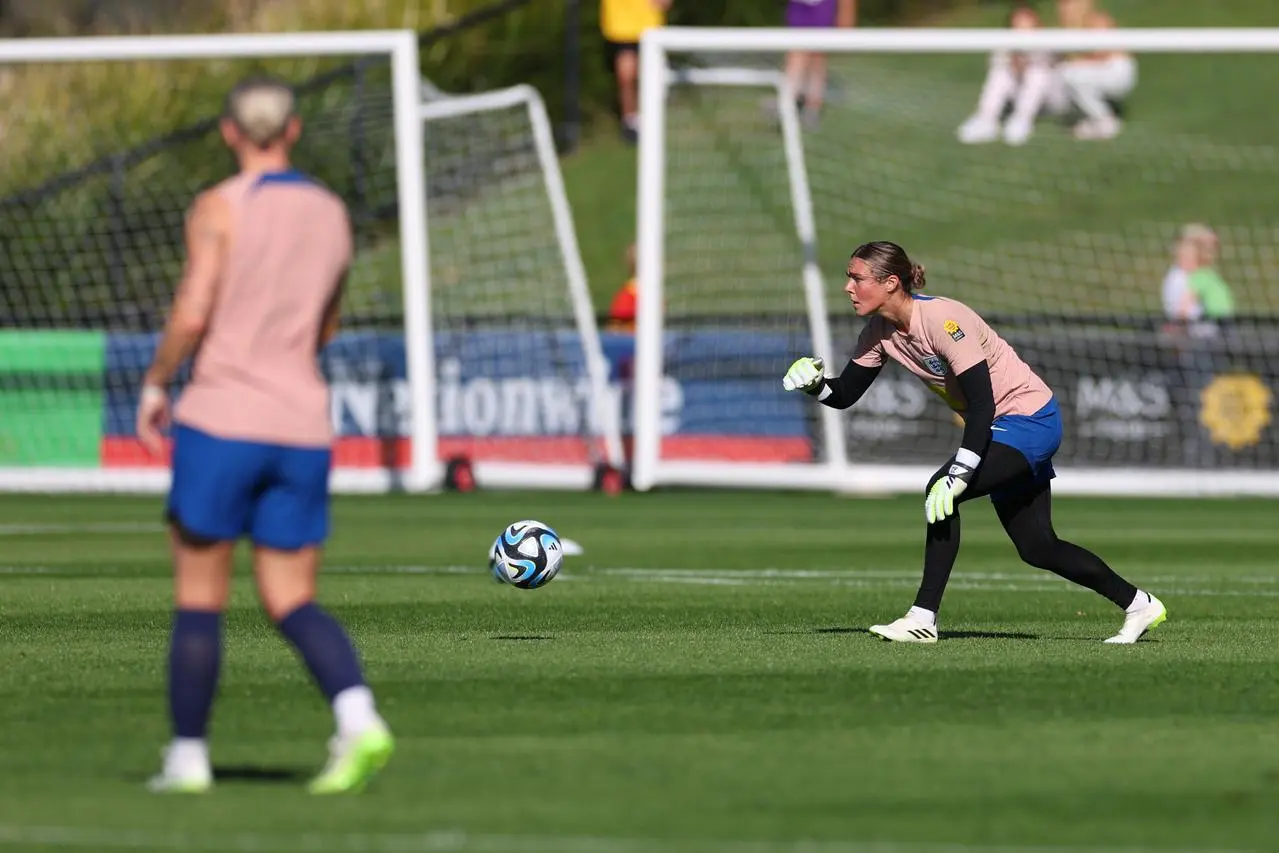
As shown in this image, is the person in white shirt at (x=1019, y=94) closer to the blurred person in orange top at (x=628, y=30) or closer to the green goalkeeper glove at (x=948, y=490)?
the blurred person in orange top at (x=628, y=30)

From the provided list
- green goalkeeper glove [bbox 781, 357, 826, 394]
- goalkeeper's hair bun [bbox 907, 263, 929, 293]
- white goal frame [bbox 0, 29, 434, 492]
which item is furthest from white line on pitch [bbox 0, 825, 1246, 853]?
white goal frame [bbox 0, 29, 434, 492]

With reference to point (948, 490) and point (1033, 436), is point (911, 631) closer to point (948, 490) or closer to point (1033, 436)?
point (948, 490)

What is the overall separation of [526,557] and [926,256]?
1926 centimetres

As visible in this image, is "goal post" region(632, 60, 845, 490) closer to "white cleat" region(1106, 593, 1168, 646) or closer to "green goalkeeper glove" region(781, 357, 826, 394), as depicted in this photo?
"green goalkeeper glove" region(781, 357, 826, 394)

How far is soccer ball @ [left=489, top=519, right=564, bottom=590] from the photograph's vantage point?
11234 mm

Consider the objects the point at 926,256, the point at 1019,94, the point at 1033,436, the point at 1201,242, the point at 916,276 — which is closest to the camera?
the point at 916,276

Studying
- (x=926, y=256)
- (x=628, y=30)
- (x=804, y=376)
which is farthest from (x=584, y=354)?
(x=804, y=376)

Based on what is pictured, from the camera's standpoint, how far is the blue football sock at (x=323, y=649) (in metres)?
6.50

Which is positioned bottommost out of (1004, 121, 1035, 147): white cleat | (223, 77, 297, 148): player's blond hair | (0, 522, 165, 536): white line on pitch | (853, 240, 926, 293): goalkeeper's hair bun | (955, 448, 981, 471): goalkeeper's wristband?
(0, 522, 165, 536): white line on pitch

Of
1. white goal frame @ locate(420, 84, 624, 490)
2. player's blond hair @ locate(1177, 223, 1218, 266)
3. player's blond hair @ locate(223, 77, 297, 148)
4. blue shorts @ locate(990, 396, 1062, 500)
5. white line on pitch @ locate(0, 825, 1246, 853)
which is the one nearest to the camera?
white line on pitch @ locate(0, 825, 1246, 853)

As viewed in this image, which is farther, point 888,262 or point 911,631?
point 911,631

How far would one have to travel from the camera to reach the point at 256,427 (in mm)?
6465

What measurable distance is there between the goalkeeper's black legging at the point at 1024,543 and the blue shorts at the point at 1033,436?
0.02 metres

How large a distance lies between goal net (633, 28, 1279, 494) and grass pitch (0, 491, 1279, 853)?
24.8 feet
